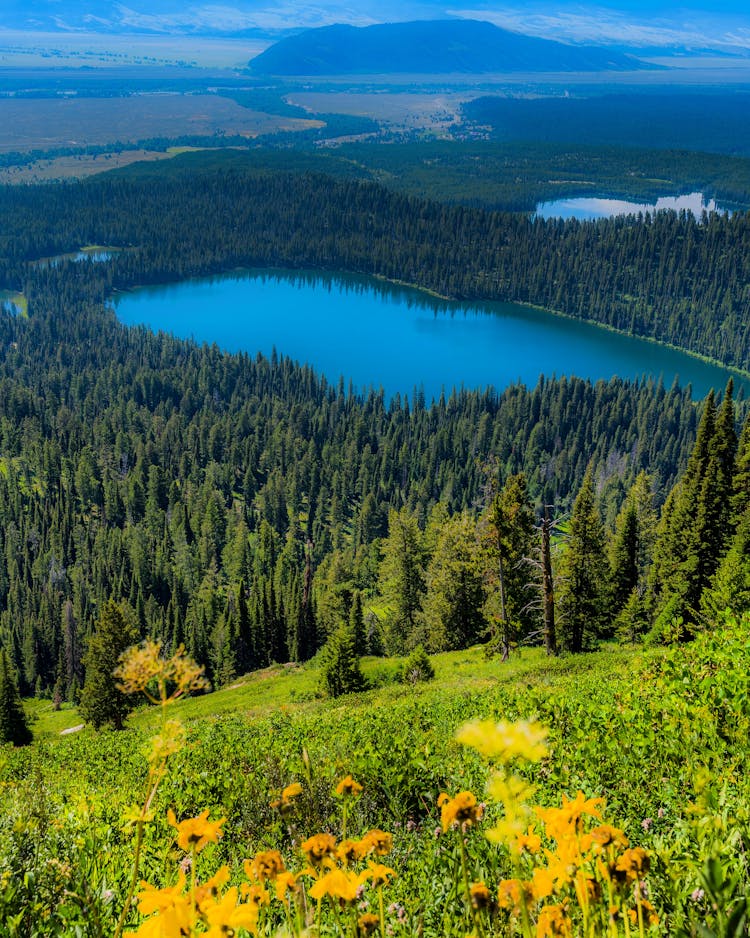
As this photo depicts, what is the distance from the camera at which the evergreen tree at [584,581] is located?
4388 cm

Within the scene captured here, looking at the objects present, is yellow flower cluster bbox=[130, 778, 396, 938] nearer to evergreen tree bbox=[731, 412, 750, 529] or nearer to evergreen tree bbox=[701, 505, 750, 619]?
evergreen tree bbox=[701, 505, 750, 619]

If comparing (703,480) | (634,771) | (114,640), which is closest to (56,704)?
(114,640)

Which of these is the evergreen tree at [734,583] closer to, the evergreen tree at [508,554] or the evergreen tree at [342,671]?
the evergreen tree at [508,554]

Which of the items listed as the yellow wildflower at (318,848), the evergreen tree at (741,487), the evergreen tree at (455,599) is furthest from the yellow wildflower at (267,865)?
the evergreen tree at (455,599)

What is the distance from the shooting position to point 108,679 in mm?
46844

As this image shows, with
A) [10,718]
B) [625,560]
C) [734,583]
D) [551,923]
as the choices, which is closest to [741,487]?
[625,560]

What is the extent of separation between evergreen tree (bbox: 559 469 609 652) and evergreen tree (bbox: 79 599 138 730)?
2771 centimetres

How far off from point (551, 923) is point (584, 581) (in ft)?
144

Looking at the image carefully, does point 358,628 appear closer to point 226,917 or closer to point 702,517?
point 702,517

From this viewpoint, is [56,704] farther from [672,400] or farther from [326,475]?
[672,400]

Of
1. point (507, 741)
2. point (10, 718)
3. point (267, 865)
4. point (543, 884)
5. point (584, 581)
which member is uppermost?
point (507, 741)

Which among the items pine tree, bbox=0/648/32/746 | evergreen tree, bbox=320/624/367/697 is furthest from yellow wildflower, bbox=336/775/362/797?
pine tree, bbox=0/648/32/746

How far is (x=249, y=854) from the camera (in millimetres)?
9172

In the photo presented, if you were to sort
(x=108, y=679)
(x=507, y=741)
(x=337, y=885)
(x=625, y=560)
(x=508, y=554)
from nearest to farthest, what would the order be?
1. (x=507, y=741)
2. (x=337, y=885)
3. (x=508, y=554)
4. (x=108, y=679)
5. (x=625, y=560)
